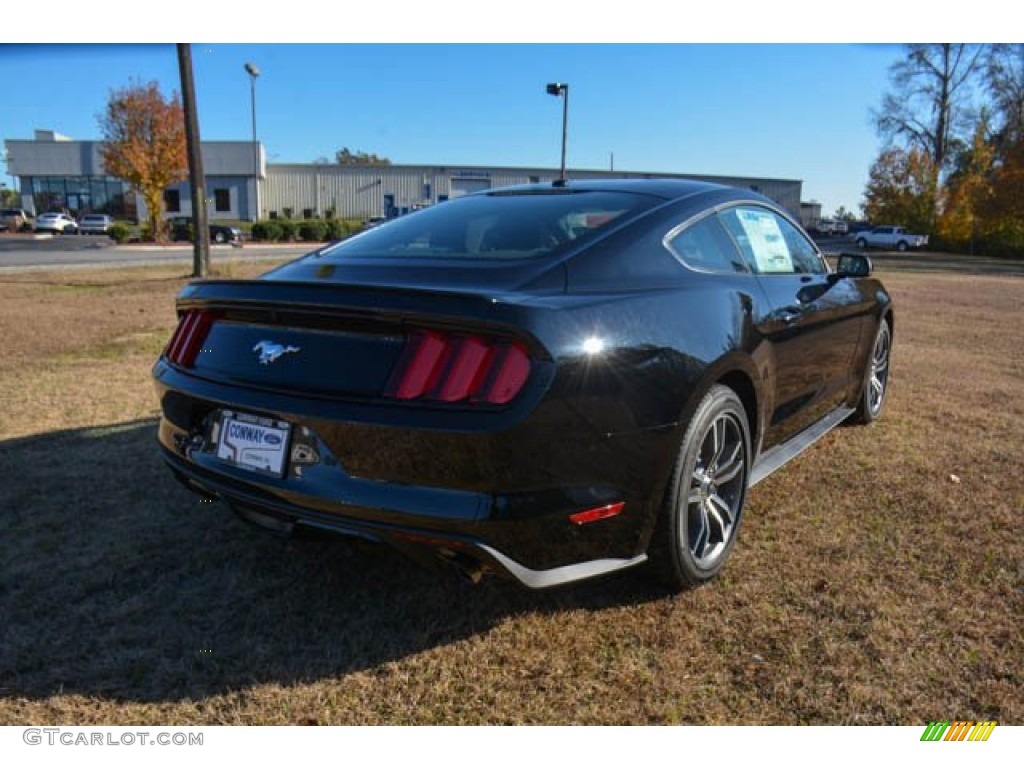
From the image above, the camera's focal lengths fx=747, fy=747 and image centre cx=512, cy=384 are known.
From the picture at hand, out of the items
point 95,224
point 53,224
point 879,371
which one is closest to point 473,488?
point 879,371

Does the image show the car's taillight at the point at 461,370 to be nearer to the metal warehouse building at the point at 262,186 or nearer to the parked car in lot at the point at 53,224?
the parked car in lot at the point at 53,224

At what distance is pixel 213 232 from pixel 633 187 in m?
40.3

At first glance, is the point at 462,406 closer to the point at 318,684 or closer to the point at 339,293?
the point at 339,293

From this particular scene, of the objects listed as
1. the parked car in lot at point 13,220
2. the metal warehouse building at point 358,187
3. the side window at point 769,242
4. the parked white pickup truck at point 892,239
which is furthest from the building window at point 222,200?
the side window at point 769,242

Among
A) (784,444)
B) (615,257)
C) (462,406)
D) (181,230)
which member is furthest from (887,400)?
(181,230)

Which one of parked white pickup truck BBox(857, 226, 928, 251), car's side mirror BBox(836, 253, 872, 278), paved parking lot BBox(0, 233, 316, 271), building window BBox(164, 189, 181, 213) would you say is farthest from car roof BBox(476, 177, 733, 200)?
building window BBox(164, 189, 181, 213)

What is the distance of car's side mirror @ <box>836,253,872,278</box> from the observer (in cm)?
415

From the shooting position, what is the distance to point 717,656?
2336 millimetres

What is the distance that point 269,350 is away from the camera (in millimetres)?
2352

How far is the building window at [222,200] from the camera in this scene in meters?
55.5

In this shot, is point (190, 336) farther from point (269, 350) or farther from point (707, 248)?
point (707, 248)

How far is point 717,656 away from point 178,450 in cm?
193

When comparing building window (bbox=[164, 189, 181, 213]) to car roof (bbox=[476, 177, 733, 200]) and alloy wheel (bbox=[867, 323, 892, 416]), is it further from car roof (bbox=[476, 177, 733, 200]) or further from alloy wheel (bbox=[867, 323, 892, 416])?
car roof (bbox=[476, 177, 733, 200])

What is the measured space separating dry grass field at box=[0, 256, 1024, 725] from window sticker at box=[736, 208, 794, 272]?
1116mm
